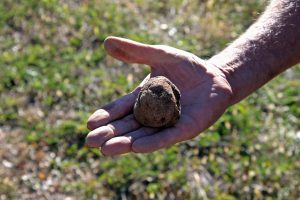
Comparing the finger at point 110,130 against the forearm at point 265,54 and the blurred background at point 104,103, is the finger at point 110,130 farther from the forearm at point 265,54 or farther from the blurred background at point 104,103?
the blurred background at point 104,103

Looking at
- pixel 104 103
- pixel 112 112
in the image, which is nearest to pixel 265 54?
pixel 112 112

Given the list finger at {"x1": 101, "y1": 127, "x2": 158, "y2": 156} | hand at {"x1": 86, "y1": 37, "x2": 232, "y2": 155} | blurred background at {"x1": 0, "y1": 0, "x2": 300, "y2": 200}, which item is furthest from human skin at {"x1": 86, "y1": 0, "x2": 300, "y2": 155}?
blurred background at {"x1": 0, "y1": 0, "x2": 300, "y2": 200}

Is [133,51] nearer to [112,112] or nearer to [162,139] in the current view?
[112,112]

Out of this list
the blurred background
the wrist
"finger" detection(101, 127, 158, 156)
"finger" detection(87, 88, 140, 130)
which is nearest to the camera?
"finger" detection(101, 127, 158, 156)

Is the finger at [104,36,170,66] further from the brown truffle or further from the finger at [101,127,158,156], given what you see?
the finger at [101,127,158,156]

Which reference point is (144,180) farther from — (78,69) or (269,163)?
(78,69)

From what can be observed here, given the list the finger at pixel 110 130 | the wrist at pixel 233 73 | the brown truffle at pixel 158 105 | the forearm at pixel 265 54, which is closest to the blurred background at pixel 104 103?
the forearm at pixel 265 54

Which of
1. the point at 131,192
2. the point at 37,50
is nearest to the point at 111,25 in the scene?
the point at 37,50

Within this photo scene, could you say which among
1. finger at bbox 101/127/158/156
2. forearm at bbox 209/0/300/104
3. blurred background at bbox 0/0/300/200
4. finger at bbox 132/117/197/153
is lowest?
blurred background at bbox 0/0/300/200
